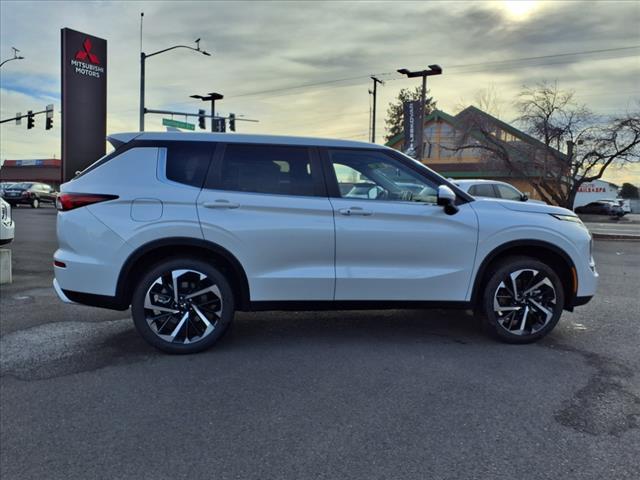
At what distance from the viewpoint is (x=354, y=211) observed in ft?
14.8

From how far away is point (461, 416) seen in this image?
11.1 ft

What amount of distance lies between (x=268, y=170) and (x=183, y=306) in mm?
1361

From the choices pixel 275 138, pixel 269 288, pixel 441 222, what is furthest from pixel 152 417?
pixel 441 222

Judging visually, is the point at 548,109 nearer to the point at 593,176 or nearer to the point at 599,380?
the point at 593,176

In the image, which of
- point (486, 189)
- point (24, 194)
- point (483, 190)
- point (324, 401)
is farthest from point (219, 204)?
point (24, 194)

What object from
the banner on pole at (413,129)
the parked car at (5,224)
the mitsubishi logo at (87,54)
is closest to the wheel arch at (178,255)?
the parked car at (5,224)

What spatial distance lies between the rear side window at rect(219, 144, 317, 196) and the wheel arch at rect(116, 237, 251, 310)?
557 millimetres

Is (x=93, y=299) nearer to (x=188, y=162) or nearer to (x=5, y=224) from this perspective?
(x=188, y=162)

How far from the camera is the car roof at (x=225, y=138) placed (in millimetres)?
4551

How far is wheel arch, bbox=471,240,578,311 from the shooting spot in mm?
4680

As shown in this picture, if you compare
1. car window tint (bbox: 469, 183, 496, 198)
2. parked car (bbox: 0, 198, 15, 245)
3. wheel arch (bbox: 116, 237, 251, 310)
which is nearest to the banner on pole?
car window tint (bbox: 469, 183, 496, 198)

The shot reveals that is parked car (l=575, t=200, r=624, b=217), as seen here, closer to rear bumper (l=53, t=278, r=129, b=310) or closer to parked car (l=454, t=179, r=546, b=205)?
parked car (l=454, t=179, r=546, b=205)

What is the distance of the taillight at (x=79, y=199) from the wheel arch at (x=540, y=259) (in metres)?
3.21

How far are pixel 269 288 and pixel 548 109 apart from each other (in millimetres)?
26402
